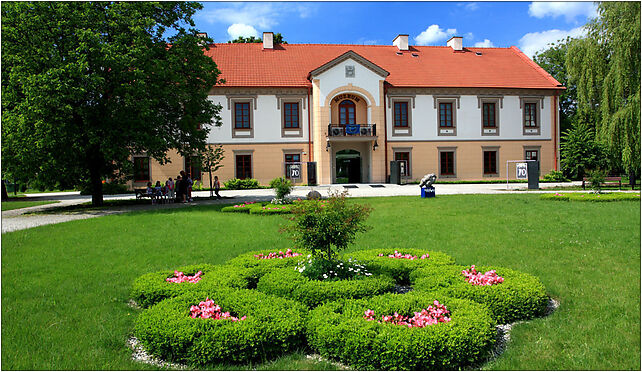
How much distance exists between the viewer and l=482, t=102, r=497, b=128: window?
37750 millimetres

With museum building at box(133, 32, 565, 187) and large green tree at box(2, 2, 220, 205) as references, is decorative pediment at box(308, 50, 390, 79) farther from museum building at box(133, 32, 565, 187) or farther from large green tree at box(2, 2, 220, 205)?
large green tree at box(2, 2, 220, 205)

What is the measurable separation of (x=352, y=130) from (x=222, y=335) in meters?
31.3

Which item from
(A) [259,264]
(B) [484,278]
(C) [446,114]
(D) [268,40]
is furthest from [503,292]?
(D) [268,40]

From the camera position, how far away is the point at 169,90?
63.3 feet

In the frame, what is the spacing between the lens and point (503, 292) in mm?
5262

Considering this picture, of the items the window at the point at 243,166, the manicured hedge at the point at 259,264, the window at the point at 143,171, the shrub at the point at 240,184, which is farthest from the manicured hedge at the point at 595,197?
the window at the point at 143,171

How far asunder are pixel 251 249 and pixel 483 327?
581 centimetres

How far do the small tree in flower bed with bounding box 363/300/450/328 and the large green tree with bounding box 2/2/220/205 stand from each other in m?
15.5

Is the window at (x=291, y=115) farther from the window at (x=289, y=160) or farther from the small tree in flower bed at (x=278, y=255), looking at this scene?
the small tree in flower bed at (x=278, y=255)

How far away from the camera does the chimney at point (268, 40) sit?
39.1 metres

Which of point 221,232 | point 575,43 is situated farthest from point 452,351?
point 575,43

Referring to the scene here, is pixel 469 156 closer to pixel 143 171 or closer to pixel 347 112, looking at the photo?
pixel 347 112

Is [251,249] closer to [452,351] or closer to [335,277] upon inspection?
[335,277]

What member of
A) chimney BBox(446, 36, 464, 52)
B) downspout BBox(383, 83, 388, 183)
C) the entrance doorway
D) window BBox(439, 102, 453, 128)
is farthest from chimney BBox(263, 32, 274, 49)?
chimney BBox(446, 36, 464, 52)
